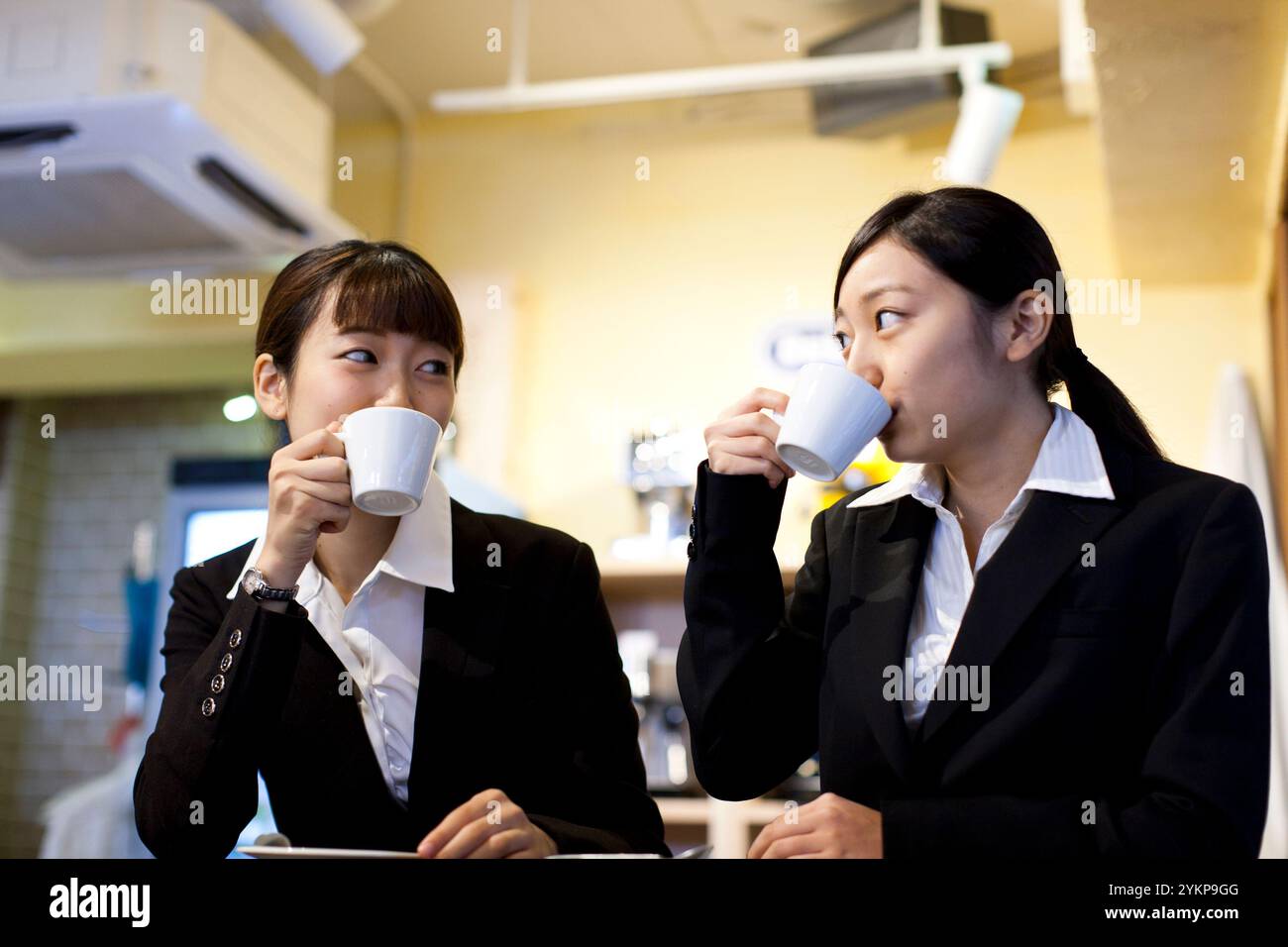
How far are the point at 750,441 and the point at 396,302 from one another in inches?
12.3

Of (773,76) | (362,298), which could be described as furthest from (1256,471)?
(362,298)

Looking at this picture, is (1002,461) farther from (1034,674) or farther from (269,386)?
(269,386)

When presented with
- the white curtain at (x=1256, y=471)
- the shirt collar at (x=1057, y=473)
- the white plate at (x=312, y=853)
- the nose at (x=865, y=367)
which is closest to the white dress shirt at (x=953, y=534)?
the shirt collar at (x=1057, y=473)

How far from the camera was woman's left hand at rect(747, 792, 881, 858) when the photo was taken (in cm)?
73

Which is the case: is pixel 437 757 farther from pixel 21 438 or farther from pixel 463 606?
pixel 21 438

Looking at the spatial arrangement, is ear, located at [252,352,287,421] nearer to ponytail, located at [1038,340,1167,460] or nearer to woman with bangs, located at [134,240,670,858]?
woman with bangs, located at [134,240,670,858]

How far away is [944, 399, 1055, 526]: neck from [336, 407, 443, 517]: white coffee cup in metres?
0.39

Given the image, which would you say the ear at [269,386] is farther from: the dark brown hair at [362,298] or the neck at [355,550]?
the neck at [355,550]

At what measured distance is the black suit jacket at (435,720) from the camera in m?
0.92

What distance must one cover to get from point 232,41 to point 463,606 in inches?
65.9

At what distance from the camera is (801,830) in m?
0.74

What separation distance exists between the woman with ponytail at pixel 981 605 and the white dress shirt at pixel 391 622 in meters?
0.23
